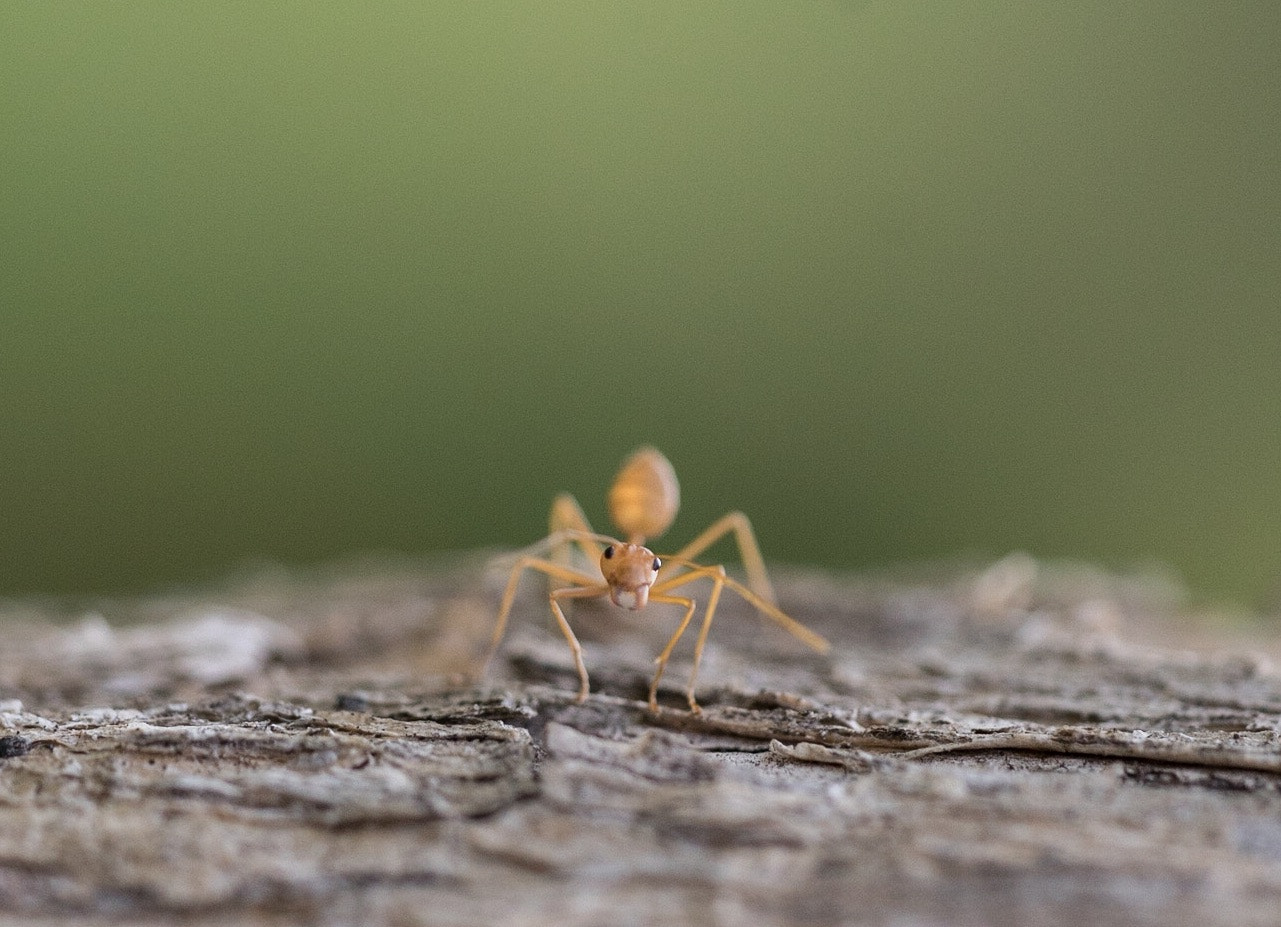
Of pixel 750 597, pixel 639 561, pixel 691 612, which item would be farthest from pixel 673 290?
pixel 691 612

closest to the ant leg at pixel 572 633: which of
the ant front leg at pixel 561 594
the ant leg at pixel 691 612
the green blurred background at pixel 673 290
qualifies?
the ant front leg at pixel 561 594

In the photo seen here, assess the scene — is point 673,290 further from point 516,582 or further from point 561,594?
point 561,594

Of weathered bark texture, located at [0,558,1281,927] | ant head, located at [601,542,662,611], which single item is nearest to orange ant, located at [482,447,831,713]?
ant head, located at [601,542,662,611]

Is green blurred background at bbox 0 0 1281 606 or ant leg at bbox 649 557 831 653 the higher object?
green blurred background at bbox 0 0 1281 606

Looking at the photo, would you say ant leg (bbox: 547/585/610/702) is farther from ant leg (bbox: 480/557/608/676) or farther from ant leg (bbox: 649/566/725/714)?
ant leg (bbox: 649/566/725/714)

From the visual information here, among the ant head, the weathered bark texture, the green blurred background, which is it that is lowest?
the weathered bark texture

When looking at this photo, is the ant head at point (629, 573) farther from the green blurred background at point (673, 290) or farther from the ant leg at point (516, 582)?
the green blurred background at point (673, 290)

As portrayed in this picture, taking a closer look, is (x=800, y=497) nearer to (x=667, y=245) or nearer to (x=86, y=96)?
(x=667, y=245)
